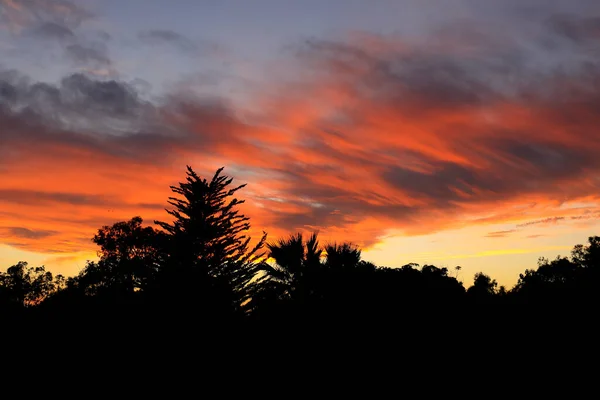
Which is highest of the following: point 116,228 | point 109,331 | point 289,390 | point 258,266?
point 116,228

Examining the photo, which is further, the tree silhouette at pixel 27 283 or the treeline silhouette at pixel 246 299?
the tree silhouette at pixel 27 283

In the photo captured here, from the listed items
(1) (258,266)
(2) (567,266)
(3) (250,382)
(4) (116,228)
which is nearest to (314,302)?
(1) (258,266)

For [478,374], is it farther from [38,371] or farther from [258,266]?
[38,371]

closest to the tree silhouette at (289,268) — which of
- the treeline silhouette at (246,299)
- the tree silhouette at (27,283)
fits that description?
the treeline silhouette at (246,299)

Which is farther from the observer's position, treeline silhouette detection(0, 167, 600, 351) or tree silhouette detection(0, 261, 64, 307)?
tree silhouette detection(0, 261, 64, 307)

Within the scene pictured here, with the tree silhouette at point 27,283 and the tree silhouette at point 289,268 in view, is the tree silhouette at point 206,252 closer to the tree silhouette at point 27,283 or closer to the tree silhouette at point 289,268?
the tree silhouette at point 289,268

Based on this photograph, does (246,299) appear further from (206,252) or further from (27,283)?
(27,283)

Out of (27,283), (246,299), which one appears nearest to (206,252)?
(246,299)

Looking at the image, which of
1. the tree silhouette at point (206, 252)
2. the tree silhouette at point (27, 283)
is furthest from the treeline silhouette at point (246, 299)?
the tree silhouette at point (27, 283)

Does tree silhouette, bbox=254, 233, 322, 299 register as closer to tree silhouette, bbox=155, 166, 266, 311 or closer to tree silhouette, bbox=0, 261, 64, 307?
tree silhouette, bbox=155, 166, 266, 311

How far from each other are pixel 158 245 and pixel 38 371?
6.84 m

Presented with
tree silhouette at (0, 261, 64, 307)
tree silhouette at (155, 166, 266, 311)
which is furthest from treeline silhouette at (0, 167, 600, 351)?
tree silhouette at (0, 261, 64, 307)

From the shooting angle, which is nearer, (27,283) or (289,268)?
(289,268)

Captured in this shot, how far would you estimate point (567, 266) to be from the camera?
219ft
